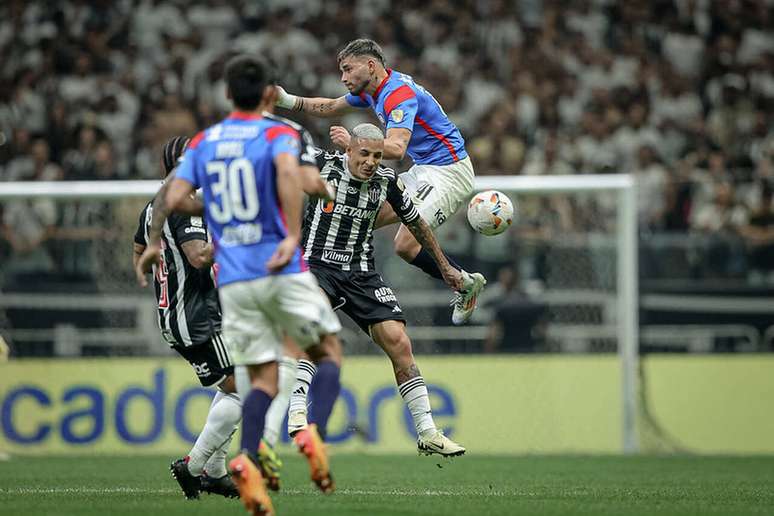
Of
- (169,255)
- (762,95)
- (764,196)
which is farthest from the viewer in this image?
(762,95)

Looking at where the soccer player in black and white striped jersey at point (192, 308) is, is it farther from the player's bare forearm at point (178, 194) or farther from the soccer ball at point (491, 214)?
the soccer ball at point (491, 214)

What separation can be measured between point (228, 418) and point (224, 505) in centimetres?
53

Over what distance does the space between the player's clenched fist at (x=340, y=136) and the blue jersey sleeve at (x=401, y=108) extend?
0.65 meters

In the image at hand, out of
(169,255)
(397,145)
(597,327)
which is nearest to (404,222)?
(397,145)

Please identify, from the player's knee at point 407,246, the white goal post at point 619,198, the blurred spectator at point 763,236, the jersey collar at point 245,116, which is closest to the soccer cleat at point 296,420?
the player's knee at point 407,246

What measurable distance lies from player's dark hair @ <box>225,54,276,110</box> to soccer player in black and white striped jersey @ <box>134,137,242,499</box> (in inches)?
64.9

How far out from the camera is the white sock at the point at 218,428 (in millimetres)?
7895

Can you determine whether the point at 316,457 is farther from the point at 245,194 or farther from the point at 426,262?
the point at 426,262

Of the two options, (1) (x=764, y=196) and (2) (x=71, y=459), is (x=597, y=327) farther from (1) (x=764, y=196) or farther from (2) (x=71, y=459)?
(2) (x=71, y=459)

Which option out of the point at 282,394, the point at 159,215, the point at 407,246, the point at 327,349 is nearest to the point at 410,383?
the point at 407,246

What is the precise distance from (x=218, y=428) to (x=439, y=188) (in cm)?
329

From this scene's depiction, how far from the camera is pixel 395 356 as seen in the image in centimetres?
957

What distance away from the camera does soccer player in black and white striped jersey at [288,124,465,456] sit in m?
9.33

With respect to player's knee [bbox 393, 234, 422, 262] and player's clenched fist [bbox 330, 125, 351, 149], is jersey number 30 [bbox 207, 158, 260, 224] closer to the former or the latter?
player's clenched fist [bbox 330, 125, 351, 149]
